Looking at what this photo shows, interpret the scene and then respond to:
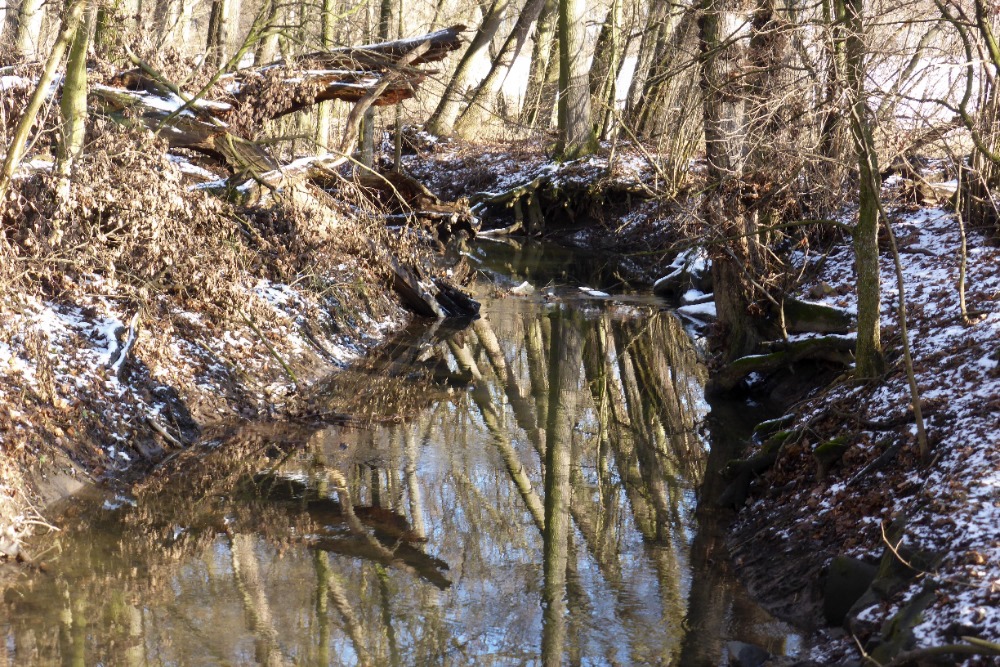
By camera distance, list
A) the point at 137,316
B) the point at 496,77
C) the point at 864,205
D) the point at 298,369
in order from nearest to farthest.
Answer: the point at 864,205 < the point at 137,316 < the point at 298,369 < the point at 496,77

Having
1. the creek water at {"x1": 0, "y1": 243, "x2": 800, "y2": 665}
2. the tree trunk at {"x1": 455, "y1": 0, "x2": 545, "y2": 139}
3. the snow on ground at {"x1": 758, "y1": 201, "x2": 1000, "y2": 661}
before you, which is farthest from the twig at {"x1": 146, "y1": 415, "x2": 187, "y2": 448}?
the tree trunk at {"x1": 455, "y1": 0, "x2": 545, "y2": 139}

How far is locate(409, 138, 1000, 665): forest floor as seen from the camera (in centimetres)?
512

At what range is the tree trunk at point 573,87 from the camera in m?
24.8

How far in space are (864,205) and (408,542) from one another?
4.64 m

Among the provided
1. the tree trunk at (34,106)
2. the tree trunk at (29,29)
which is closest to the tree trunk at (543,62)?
the tree trunk at (29,29)

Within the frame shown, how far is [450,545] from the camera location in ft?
23.9

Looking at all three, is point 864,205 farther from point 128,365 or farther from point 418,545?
point 128,365

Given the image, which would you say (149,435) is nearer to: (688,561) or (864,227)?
(688,561)

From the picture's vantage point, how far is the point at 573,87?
25.5 metres

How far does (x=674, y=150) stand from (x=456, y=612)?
7595 millimetres

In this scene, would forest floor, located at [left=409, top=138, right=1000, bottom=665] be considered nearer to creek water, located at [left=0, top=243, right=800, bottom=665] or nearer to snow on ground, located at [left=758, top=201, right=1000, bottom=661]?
snow on ground, located at [left=758, top=201, right=1000, bottom=661]

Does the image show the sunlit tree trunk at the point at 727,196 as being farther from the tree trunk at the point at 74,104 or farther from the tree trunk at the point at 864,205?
the tree trunk at the point at 74,104

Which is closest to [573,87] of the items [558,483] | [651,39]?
[651,39]

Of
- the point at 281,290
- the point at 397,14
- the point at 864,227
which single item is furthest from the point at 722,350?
the point at 397,14
